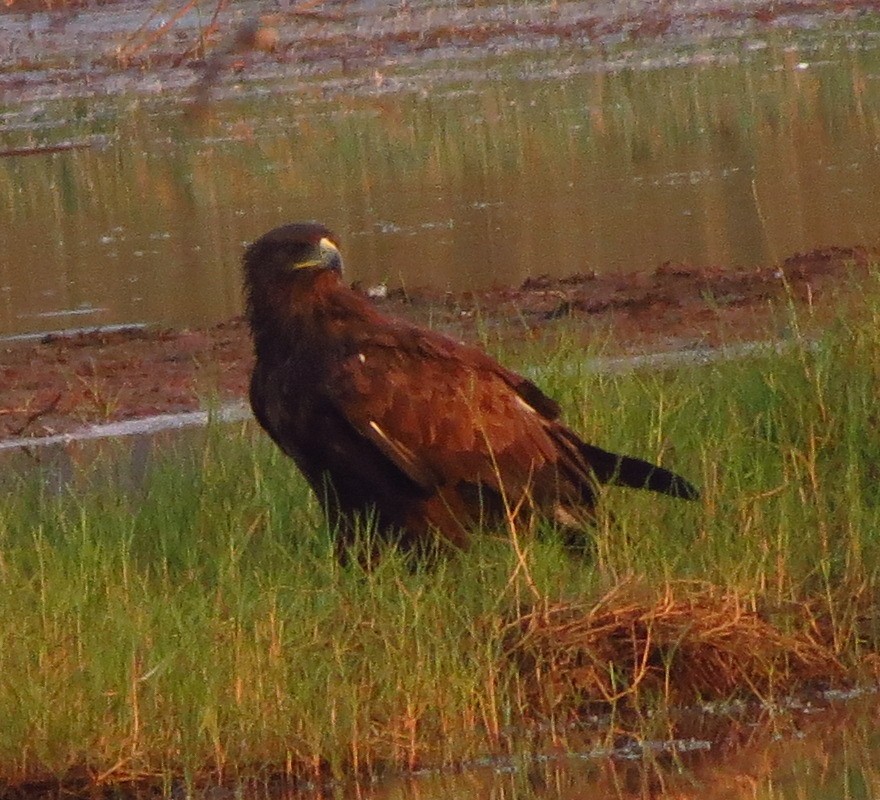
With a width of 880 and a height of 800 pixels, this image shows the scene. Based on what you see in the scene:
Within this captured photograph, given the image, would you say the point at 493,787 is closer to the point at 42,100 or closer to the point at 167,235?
the point at 167,235

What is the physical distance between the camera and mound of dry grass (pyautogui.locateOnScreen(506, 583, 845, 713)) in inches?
207

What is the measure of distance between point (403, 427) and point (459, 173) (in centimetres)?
1143

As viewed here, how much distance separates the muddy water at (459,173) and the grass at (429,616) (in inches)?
206

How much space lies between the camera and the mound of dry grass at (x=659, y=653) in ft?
17.3

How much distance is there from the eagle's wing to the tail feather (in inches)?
5.6

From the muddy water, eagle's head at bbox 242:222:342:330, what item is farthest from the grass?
the muddy water

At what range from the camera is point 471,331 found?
34.6ft

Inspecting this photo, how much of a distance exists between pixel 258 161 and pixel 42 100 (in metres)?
5.38

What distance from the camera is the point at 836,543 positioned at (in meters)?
5.91

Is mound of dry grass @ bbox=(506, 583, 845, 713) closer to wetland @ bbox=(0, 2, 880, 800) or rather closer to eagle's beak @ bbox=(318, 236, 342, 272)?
wetland @ bbox=(0, 2, 880, 800)

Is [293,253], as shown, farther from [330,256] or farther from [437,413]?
[437,413]

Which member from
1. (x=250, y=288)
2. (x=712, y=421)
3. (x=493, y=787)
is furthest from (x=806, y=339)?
(x=493, y=787)

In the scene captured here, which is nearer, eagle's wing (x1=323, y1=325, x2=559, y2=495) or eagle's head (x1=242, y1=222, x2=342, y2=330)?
eagle's wing (x1=323, y1=325, x2=559, y2=495)

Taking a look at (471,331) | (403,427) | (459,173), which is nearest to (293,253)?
(403,427)
